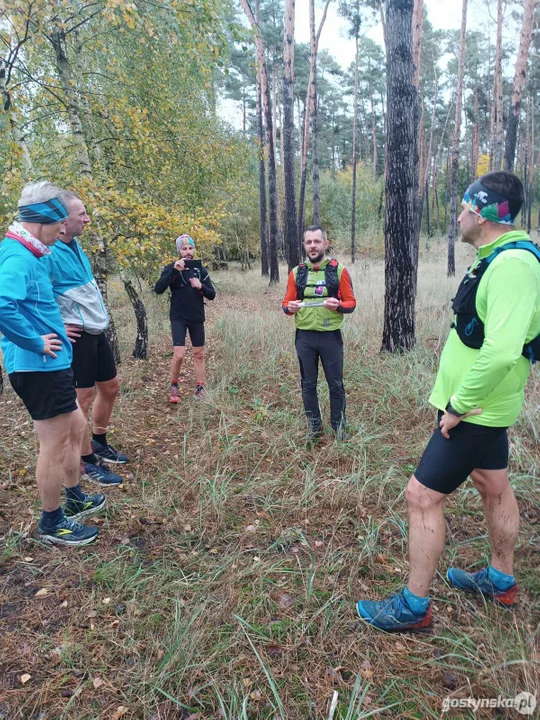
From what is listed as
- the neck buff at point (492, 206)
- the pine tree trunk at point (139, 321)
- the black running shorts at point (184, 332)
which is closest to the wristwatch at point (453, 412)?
the neck buff at point (492, 206)

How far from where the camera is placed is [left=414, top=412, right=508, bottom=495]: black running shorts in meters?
1.80

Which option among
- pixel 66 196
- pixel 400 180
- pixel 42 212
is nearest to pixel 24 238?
pixel 42 212

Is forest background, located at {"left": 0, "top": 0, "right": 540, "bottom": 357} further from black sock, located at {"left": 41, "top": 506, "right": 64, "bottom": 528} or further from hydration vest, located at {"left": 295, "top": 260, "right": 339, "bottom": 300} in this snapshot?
black sock, located at {"left": 41, "top": 506, "right": 64, "bottom": 528}

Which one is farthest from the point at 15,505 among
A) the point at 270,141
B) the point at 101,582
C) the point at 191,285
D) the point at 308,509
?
the point at 270,141

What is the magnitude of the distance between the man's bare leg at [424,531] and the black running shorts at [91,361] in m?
2.59

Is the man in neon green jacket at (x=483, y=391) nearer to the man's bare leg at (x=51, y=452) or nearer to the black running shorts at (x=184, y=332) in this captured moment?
the man's bare leg at (x=51, y=452)

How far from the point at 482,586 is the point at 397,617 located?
0.56 m

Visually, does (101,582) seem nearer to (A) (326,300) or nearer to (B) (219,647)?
(B) (219,647)

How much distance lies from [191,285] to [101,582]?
135 inches

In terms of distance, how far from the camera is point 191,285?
4980 millimetres

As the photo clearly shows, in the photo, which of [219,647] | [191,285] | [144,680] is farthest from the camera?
[191,285]

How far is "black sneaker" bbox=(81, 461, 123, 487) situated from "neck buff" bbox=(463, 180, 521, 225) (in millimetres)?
3255

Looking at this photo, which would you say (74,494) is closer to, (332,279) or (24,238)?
(24,238)

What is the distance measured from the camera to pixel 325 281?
3699mm
